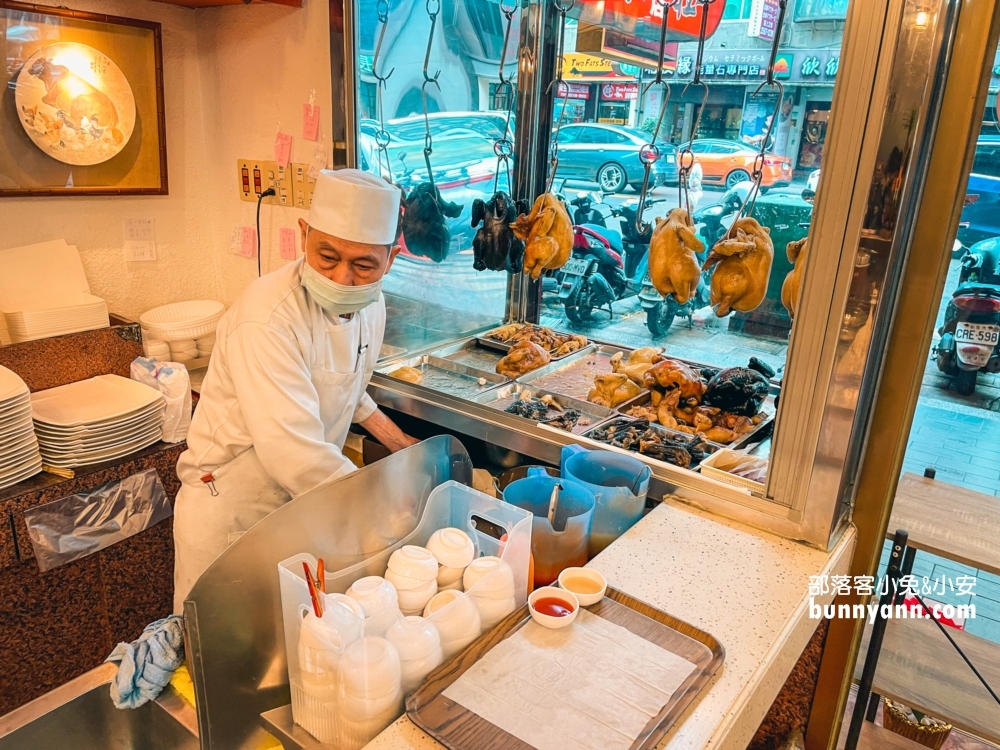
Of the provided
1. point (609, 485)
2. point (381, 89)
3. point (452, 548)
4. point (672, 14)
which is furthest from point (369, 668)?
point (381, 89)

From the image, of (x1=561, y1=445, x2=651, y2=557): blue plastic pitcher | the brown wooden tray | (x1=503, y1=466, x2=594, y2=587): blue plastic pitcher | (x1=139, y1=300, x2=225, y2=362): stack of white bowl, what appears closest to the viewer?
the brown wooden tray

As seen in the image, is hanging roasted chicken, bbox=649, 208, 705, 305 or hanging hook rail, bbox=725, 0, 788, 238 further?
hanging roasted chicken, bbox=649, 208, 705, 305

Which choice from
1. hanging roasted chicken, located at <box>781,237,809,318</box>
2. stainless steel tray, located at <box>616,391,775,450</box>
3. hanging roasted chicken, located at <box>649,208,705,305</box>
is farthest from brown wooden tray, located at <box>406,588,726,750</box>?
hanging roasted chicken, located at <box>649,208,705,305</box>

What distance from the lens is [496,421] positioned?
1.90 m

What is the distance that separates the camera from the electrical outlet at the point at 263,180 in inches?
99.3

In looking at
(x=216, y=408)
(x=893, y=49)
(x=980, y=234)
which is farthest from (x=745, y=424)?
(x=216, y=408)

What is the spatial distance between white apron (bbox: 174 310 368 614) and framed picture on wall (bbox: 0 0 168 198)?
133cm

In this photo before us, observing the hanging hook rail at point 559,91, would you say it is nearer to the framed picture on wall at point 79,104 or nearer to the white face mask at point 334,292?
the white face mask at point 334,292

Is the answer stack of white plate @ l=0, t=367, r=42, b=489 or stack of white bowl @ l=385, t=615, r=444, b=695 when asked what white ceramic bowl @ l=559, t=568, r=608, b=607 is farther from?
stack of white plate @ l=0, t=367, r=42, b=489

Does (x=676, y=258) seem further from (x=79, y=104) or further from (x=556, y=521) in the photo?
(x=79, y=104)

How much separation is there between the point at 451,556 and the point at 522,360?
117 cm

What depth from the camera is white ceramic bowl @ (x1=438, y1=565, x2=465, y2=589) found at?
1.11 m

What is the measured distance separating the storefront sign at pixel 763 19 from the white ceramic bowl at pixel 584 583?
1482mm

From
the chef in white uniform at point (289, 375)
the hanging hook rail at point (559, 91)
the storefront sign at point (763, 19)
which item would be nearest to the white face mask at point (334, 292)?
the chef in white uniform at point (289, 375)
